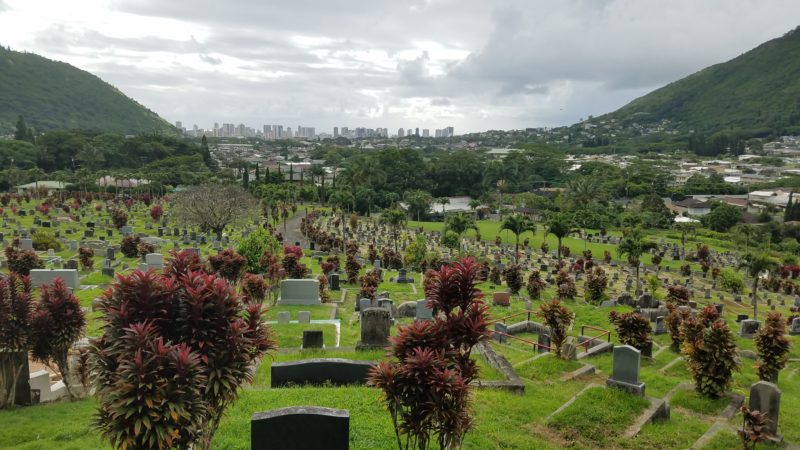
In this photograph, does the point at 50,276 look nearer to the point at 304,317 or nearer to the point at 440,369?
the point at 304,317

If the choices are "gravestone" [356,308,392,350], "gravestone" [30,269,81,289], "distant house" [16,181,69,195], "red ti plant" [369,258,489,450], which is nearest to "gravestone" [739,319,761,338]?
"gravestone" [356,308,392,350]

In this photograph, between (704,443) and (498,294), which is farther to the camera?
(498,294)

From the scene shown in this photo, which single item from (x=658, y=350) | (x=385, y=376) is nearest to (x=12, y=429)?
(x=385, y=376)

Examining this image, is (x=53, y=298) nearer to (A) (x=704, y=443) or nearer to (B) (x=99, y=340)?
(B) (x=99, y=340)

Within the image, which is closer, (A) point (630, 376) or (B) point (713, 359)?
(A) point (630, 376)

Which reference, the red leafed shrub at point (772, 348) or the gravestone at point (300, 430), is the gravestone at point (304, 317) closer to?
the gravestone at point (300, 430)

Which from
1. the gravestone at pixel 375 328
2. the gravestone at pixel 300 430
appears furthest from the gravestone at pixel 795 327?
the gravestone at pixel 300 430

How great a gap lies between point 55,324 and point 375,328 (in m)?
7.23

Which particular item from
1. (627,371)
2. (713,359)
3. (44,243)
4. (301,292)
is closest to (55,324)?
(627,371)

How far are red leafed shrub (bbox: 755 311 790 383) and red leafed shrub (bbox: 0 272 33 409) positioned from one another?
1688 cm

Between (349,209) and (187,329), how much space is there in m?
68.5

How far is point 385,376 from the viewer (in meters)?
7.07

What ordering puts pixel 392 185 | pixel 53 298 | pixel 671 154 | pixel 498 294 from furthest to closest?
pixel 671 154
pixel 392 185
pixel 498 294
pixel 53 298

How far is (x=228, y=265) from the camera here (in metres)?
22.5
